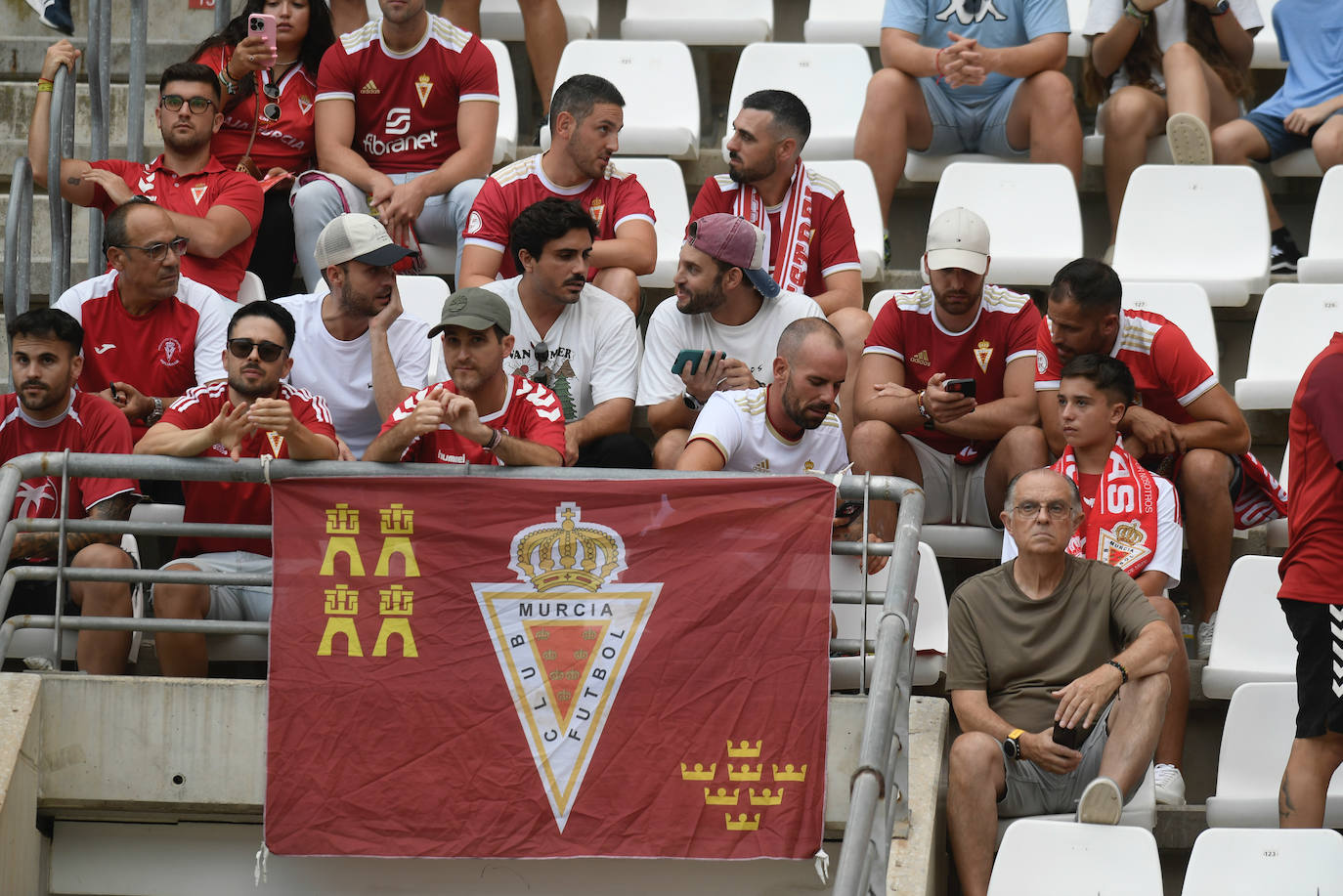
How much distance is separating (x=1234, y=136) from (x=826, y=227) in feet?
6.71

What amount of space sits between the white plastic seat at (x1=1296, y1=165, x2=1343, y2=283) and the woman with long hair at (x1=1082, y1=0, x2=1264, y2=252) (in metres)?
0.50

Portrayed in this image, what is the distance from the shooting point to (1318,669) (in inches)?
187

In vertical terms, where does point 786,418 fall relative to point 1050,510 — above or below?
above

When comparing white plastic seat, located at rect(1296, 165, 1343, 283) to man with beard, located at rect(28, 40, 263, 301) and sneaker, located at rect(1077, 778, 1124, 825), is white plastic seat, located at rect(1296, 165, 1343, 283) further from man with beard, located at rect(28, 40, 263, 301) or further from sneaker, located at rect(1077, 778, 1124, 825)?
man with beard, located at rect(28, 40, 263, 301)

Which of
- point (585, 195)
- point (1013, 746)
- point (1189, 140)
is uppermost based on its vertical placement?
point (1189, 140)

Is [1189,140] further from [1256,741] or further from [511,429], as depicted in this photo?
[511,429]

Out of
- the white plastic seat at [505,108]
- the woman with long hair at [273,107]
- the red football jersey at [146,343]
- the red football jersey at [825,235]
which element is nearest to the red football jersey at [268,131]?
the woman with long hair at [273,107]

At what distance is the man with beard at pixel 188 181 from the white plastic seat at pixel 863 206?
2261mm

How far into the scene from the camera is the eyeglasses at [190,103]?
21.8 feet

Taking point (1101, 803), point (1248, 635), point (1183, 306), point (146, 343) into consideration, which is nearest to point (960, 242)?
point (1183, 306)

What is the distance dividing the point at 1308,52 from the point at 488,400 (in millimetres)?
4300

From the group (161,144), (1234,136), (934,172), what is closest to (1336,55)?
(1234,136)

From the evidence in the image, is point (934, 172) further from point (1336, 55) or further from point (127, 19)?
point (127, 19)

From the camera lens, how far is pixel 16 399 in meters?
5.46
